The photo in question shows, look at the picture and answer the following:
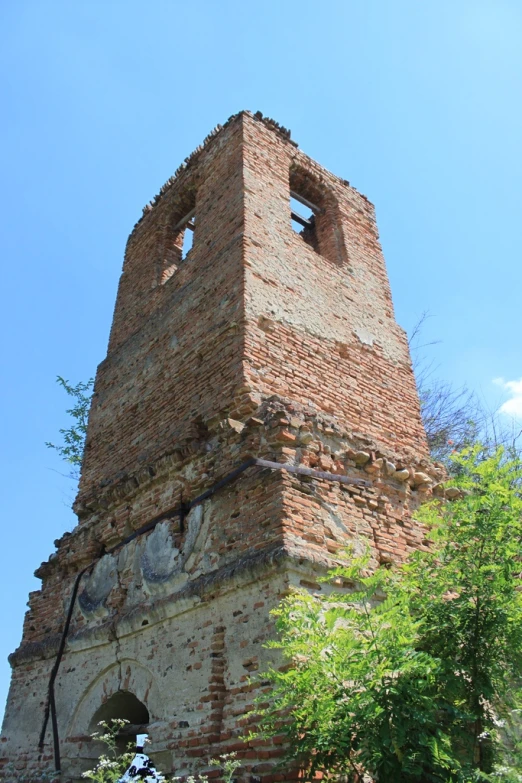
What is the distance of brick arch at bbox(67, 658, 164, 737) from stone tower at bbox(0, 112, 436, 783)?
19mm

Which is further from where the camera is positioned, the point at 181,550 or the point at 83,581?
the point at 83,581

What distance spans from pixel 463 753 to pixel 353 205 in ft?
25.6

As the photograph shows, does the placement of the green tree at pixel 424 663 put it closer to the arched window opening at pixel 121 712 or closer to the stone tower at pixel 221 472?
the stone tower at pixel 221 472

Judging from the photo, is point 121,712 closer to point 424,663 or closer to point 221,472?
point 221,472

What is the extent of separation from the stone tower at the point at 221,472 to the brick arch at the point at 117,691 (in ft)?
0.06

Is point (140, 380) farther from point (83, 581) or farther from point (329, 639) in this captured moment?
point (329, 639)

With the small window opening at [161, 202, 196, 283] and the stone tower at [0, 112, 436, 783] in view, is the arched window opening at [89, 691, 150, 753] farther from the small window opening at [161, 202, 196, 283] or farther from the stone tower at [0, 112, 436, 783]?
the small window opening at [161, 202, 196, 283]

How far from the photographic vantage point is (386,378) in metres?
7.14

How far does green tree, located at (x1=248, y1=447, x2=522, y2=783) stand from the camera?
3.10m

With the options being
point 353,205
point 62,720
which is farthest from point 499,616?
point 353,205

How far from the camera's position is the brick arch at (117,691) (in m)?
4.82

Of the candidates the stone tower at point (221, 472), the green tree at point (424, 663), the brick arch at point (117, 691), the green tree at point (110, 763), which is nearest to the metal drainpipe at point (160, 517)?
the stone tower at point (221, 472)

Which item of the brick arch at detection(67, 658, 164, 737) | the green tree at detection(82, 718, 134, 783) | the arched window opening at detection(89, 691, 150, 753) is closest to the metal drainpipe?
the brick arch at detection(67, 658, 164, 737)

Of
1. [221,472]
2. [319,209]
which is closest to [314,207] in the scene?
[319,209]
